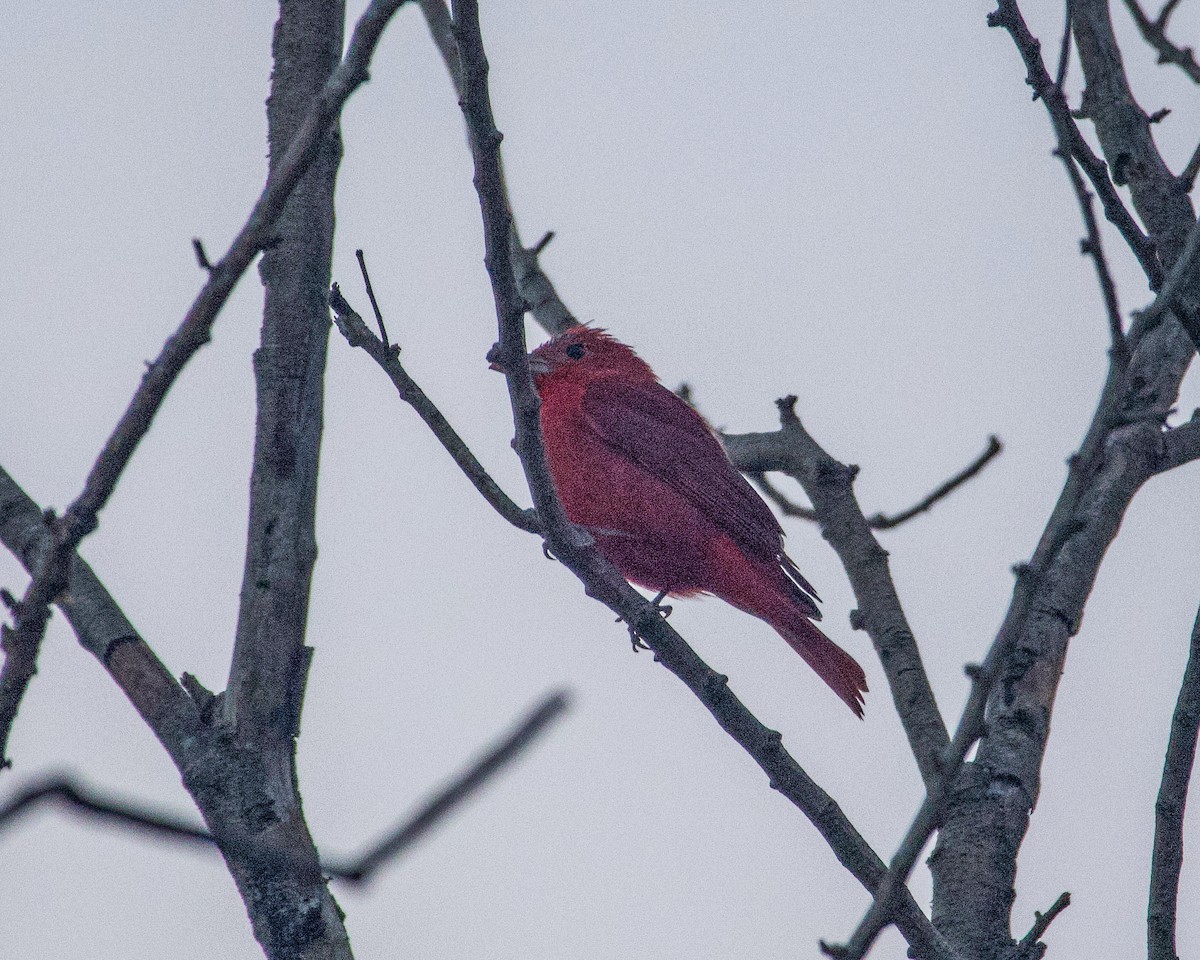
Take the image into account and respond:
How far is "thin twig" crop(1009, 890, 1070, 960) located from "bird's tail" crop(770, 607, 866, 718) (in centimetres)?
243

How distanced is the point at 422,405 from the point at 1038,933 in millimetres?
1993

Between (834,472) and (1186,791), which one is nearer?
(1186,791)

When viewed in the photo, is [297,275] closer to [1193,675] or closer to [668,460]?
[1193,675]

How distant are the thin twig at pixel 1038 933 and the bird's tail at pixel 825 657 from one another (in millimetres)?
2430

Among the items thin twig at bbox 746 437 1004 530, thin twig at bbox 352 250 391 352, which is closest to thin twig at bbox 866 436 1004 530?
thin twig at bbox 746 437 1004 530

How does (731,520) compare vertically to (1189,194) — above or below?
above

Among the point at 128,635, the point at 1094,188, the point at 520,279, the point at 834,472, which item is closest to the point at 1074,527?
the point at 1094,188

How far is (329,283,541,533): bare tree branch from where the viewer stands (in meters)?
3.88

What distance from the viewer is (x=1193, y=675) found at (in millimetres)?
3516

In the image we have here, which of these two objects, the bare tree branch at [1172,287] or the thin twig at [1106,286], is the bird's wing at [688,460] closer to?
the bare tree branch at [1172,287]

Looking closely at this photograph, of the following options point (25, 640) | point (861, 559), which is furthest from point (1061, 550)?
point (25, 640)

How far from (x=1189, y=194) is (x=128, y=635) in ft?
10.4

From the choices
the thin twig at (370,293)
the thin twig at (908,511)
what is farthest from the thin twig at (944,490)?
the thin twig at (370,293)

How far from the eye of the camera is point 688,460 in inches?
267
